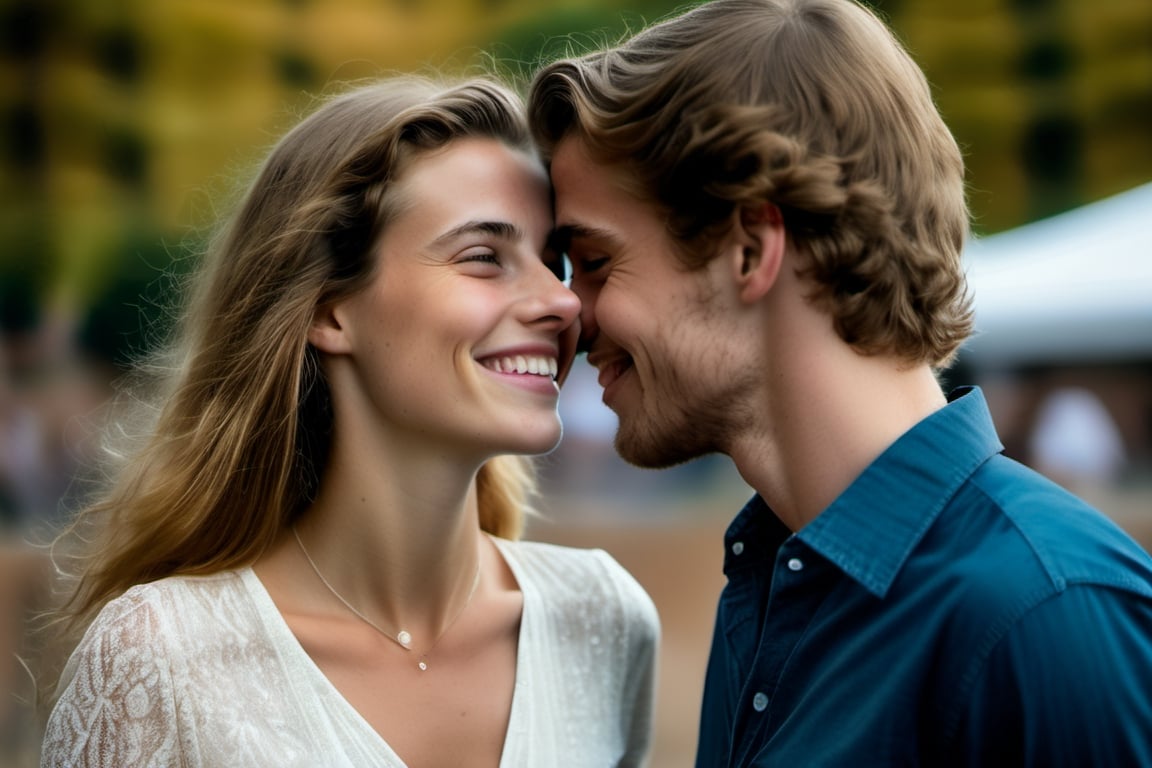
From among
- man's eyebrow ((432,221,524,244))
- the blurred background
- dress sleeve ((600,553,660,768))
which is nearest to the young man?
man's eyebrow ((432,221,524,244))

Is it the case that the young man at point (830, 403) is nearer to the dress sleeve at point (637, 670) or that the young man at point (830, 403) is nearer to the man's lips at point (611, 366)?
the man's lips at point (611, 366)

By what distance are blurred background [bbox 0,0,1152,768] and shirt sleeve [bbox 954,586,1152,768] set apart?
10.6ft

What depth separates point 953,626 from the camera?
74.6 inches

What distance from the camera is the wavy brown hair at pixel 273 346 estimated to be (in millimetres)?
2629

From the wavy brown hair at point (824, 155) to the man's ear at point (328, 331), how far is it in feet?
2.43

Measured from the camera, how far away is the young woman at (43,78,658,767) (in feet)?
8.34

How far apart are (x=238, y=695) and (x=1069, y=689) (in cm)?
149

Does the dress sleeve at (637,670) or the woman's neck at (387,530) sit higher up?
the woman's neck at (387,530)

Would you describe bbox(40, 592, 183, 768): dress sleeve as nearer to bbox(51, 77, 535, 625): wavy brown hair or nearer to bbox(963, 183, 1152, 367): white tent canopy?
bbox(51, 77, 535, 625): wavy brown hair

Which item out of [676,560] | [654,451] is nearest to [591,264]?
[654,451]

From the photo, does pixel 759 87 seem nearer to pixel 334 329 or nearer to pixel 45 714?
pixel 334 329

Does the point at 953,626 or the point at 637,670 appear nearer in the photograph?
the point at 953,626

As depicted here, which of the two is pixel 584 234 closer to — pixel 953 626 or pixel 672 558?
pixel 953 626

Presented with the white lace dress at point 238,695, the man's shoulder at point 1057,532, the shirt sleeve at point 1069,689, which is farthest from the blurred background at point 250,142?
the shirt sleeve at point 1069,689
